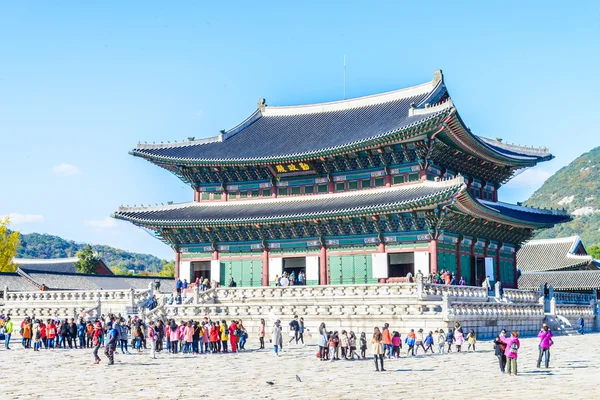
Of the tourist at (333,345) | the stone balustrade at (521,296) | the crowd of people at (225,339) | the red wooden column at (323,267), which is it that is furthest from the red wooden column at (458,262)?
the tourist at (333,345)

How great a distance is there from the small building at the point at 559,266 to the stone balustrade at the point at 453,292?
82.2 feet

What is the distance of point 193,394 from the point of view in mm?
19359

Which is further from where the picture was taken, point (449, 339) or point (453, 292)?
point (453, 292)

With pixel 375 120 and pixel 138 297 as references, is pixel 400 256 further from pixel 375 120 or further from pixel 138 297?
pixel 138 297

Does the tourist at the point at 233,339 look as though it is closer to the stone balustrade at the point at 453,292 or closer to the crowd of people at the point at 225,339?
the crowd of people at the point at 225,339

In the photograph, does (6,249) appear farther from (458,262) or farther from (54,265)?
(458,262)

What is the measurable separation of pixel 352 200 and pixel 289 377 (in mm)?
26574

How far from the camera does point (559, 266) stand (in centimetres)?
7362

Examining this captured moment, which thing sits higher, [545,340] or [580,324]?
[545,340]

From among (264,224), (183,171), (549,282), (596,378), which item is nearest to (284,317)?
(264,224)

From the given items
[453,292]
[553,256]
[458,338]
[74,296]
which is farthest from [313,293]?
[553,256]

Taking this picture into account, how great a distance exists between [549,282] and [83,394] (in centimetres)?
5467

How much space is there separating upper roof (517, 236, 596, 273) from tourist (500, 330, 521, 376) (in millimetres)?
52102

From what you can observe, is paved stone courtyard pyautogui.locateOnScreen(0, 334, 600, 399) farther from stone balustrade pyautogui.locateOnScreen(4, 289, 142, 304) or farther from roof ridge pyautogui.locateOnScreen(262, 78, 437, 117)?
roof ridge pyautogui.locateOnScreen(262, 78, 437, 117)
